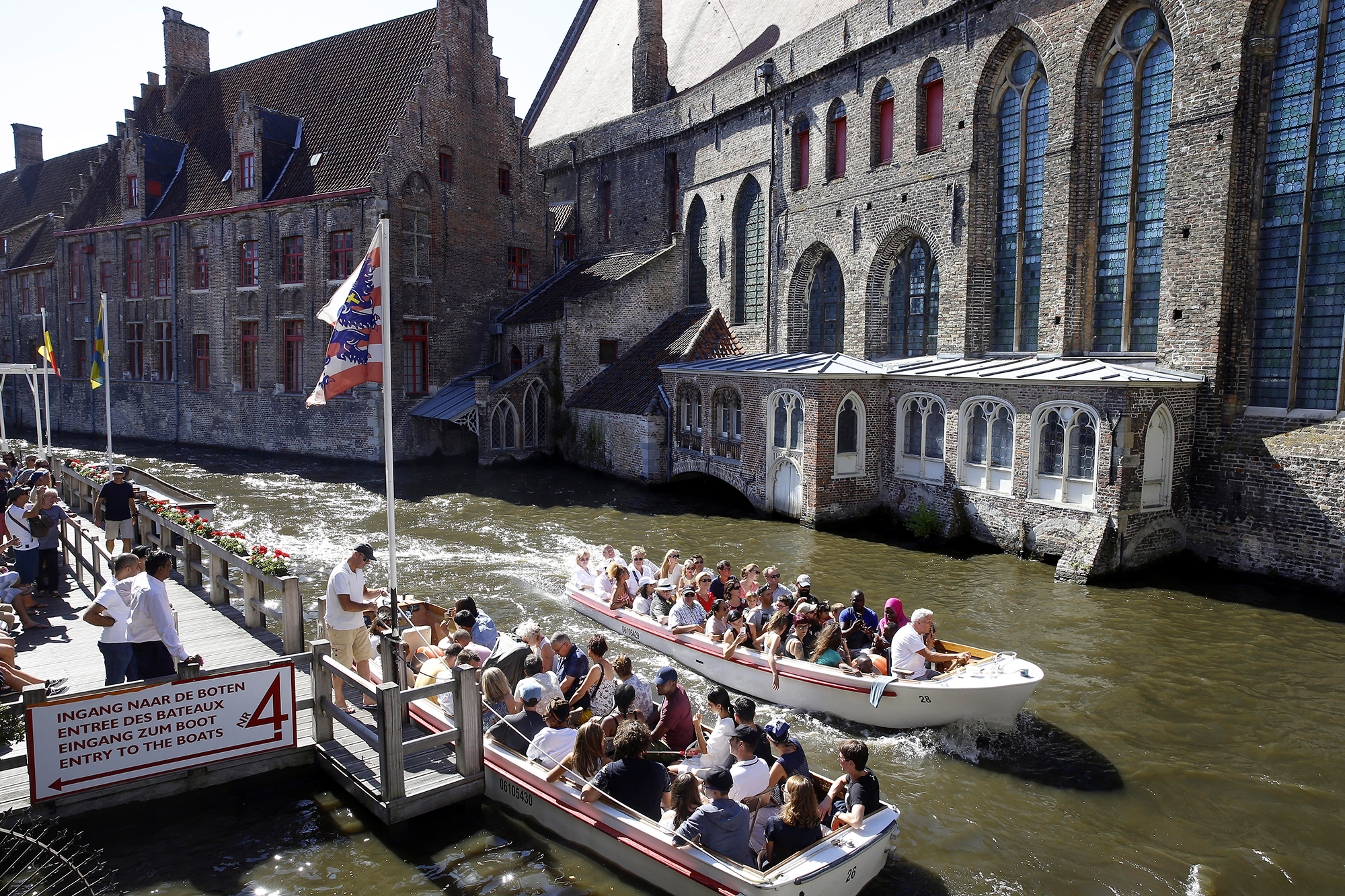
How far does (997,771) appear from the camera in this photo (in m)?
8.28

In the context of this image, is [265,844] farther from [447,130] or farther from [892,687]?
[447,130]

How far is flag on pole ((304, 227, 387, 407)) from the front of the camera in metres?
8.48

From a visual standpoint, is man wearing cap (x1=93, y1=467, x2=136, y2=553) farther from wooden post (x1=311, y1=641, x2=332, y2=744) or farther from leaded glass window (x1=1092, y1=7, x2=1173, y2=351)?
leaded glass window (x1=1092, y1=7, x2=1173, y2=351)

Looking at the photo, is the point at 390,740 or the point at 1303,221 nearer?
the point at 390,740

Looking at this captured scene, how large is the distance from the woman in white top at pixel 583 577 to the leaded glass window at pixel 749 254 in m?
14.1

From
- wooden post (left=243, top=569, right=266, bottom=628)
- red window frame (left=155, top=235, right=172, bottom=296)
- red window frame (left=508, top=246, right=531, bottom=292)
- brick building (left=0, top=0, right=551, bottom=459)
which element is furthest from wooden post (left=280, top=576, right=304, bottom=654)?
red window frame (left=155, top=235, right=172, bottom=296)

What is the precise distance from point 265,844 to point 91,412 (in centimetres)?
3686

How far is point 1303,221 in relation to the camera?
1370 centimetres

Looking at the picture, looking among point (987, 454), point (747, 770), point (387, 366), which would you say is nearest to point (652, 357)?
point (987, 454)

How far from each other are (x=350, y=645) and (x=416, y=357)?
828 inches

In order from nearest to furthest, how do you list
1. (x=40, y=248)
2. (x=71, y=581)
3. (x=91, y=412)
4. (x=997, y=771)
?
(x=997, y=771) < (x=71, y=581) < (x=91, y=412) < (x=40, y=248)

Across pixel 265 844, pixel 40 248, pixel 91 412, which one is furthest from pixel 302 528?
pixel 40 248

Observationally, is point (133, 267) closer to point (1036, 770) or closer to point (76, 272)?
point (76, 272)

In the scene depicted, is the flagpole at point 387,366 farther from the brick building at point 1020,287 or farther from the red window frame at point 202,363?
the red window frame at point 202,363
